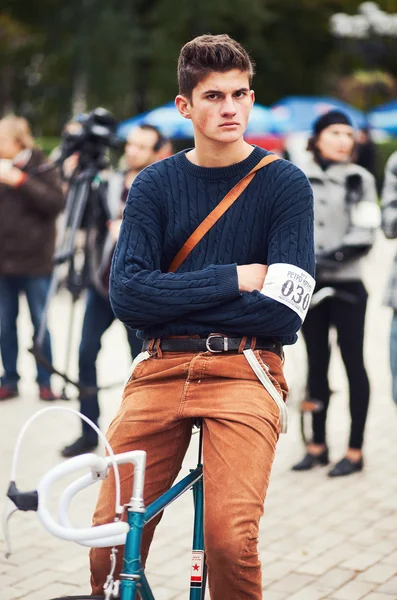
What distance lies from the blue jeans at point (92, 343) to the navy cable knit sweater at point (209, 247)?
11.2 feet

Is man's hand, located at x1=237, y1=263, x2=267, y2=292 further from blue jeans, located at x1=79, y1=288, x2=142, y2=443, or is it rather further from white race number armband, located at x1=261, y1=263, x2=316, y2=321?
blue jeans, located at x1=79, y1=288, x2=142, y2=443

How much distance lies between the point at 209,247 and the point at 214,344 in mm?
288

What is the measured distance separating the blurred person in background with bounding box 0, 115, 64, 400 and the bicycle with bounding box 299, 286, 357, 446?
239 cm

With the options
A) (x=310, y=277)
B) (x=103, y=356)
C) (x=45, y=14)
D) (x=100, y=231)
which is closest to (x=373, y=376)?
(x=103, y=356)

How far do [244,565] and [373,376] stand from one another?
21.0 feet

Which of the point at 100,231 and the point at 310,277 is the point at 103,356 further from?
the point at 310,277

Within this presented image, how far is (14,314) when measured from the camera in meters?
8.60

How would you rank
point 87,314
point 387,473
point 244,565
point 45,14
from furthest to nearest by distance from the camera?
point 45,14 → point 87,314 → point 387,473 → point 244,565

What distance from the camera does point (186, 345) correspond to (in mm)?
3049

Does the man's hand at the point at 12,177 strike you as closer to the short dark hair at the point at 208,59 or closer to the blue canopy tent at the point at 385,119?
the short dark hair at the point at 208,59

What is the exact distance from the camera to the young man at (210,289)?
2.93 meters

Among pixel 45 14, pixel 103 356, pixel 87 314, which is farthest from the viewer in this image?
pixel 45 14

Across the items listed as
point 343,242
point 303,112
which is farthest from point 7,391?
point 303,112

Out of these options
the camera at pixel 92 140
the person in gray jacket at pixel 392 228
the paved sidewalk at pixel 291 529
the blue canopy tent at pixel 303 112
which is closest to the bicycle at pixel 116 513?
the paved sidewalk at pixel 291 529
